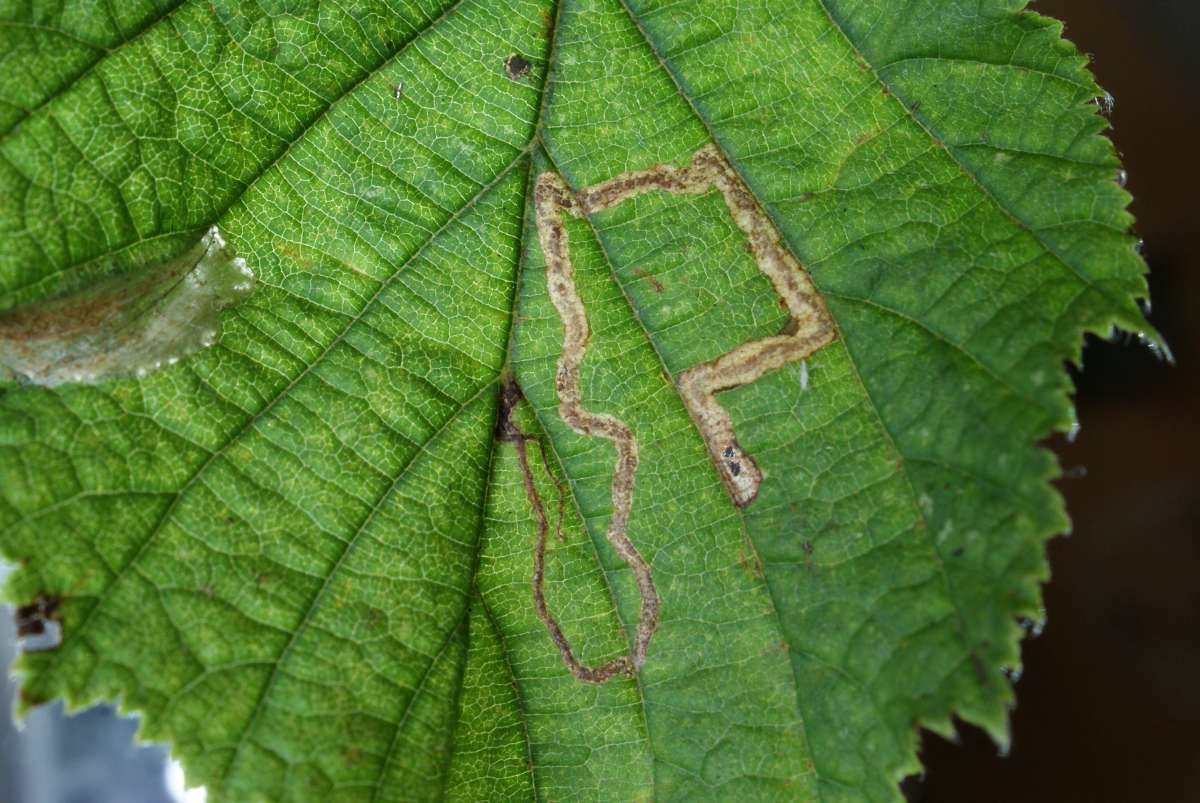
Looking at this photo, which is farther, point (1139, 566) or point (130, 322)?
point (1139, 566)

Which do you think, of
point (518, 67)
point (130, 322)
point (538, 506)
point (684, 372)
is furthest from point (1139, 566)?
point (130, 322)

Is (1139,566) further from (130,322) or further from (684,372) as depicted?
(130,322)

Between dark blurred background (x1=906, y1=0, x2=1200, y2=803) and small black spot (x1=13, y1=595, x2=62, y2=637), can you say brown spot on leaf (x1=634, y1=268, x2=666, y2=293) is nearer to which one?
small black spot (x1=13, y1=595, x2=62, y2=637)

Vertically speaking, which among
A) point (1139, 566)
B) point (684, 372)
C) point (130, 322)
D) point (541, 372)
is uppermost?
point (130, 322)

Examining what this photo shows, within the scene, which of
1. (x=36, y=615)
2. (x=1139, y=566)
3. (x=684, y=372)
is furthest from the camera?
(x=1139, y=566)

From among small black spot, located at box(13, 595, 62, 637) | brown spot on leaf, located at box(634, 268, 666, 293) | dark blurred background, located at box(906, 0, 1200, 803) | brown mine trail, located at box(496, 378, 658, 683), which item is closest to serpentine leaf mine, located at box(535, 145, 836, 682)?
brown mine trail, located at box(496, 378, 658, 683)

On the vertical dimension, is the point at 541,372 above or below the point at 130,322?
below
